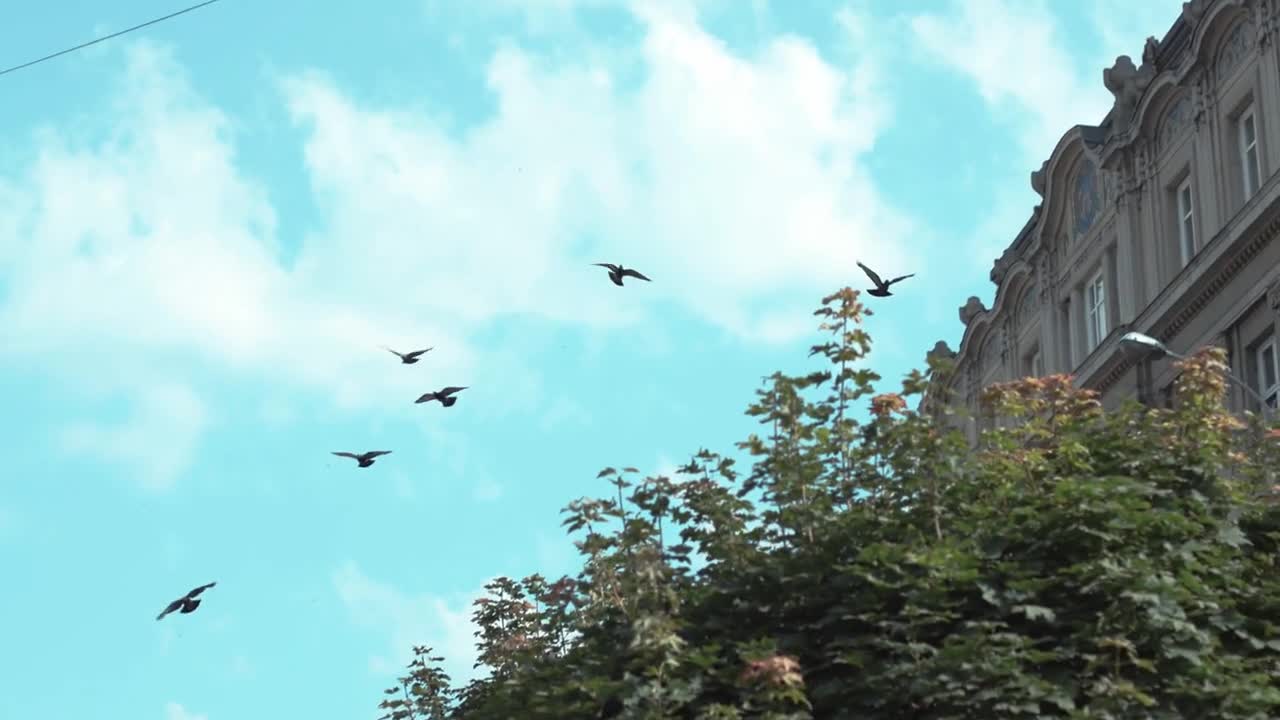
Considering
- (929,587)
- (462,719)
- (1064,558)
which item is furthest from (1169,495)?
(462,719)

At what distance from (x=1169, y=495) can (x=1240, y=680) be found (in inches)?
69.9

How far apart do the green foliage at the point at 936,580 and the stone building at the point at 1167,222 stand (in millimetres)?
20633

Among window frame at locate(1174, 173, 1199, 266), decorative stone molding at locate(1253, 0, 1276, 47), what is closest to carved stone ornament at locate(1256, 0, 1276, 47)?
decorative stone molding at locate(1253, 0, 1276, 47)

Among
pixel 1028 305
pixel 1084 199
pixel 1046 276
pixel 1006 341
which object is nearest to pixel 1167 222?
pixel 1084 199

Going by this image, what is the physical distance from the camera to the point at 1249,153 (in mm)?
37969

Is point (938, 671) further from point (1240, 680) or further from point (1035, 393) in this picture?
point (1035, 393)

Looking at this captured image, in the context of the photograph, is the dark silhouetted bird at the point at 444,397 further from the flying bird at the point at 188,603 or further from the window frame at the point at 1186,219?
the window frame at the point at 1186,219

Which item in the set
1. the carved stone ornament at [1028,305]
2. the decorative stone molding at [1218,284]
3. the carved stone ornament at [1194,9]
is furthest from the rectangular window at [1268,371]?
the carved stone ornament at [1028,305]

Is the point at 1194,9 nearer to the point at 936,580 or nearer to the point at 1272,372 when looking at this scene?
the point at 1272,372

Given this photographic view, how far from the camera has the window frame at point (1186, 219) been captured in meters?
40.2

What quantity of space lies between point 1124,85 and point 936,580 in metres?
29.9

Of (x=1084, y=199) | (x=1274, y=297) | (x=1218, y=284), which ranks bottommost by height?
(x=1274, y=297)

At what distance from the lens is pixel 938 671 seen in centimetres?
1412

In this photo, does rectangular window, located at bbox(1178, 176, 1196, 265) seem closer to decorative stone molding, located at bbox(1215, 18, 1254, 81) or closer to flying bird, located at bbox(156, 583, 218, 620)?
decorative stone molding, located at bbox(1215, 18, 1254, 81)
